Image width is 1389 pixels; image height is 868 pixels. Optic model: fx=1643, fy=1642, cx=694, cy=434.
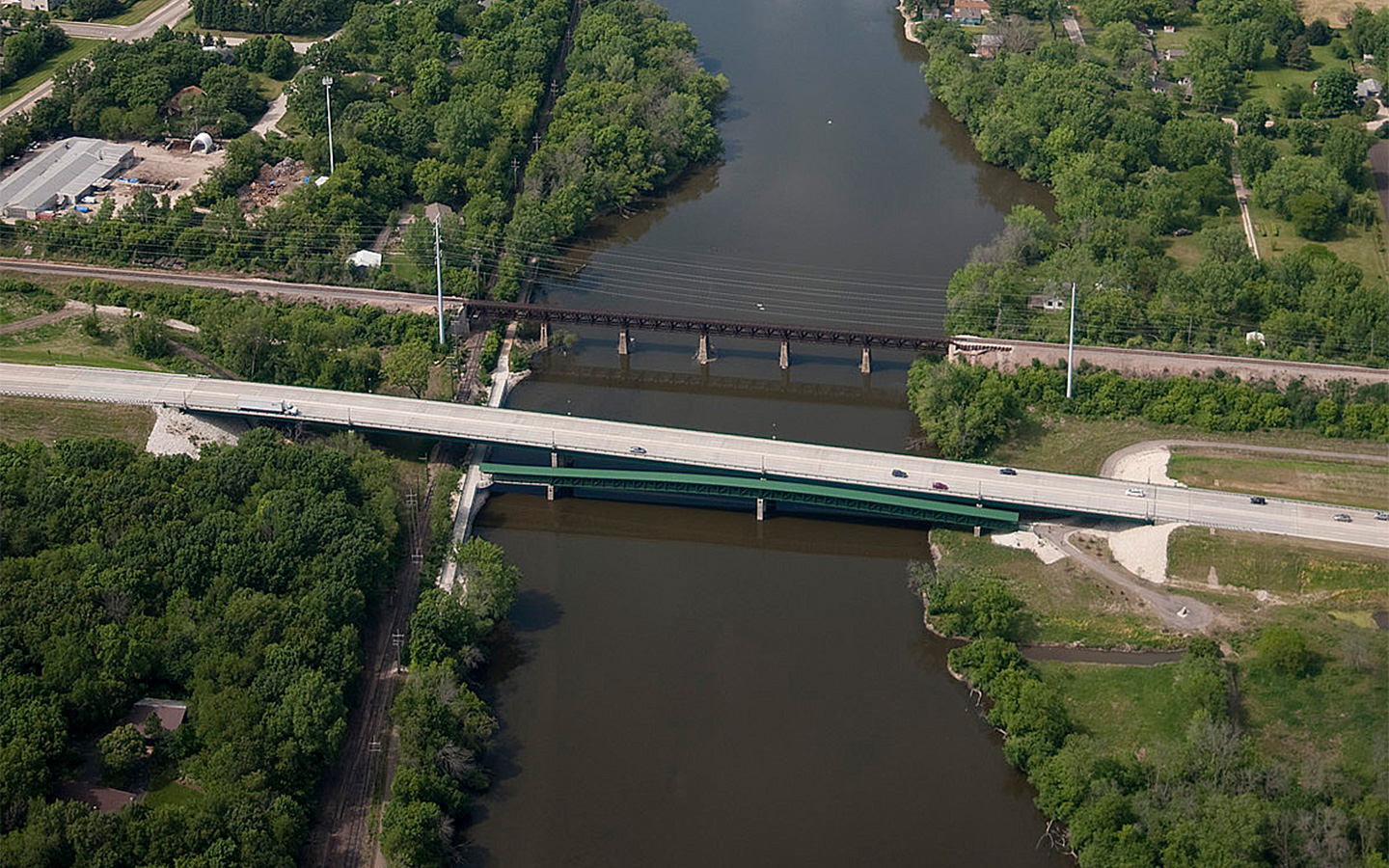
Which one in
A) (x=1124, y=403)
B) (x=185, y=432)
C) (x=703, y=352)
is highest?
(x=703, y=352)

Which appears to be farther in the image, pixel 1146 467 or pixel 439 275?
pixel 439 275

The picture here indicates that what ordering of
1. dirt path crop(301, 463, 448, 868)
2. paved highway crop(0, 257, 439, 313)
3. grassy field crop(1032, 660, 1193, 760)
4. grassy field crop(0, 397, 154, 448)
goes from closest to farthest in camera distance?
dirt path crop(301, 463, 448, 868) < grassy field crop(1032, 660, 1193, 760) < grassy field crop(0, 397, 154, 448) < paved highway crop(0, 257, 439, 313)

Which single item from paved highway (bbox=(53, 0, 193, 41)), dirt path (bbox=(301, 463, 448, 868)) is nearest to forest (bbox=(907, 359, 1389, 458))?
dirt path (bbox=(301, 463, 448, 868))

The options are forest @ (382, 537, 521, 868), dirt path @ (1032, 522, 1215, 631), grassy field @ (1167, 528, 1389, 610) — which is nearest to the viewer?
forest @ (382, 537, 521, 868)

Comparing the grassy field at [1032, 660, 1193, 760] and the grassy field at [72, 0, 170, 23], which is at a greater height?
the grassy field at [72, 0, 170, 23]

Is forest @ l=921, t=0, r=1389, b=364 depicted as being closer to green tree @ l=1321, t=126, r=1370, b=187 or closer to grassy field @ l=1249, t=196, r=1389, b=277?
green tree @ l=1321, t=126, r=1370, b=187

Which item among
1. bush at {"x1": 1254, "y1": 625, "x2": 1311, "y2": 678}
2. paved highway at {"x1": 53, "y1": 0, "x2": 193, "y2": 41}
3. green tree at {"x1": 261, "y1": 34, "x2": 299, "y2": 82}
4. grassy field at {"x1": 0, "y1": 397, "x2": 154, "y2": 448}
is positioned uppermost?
paved highway at {"x1": 53, "y1": 0, "x2": 193, "y2": 41}

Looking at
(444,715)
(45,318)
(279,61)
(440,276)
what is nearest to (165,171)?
(279,61)

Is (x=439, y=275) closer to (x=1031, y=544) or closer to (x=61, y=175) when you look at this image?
(x=61, y=175)
